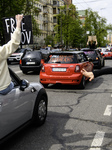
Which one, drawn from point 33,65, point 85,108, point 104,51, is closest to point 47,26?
point 104,51

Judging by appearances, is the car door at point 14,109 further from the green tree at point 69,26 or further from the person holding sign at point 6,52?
the green tree at point 69,26

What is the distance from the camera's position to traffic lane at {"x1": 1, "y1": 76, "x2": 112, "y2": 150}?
Answer: 431cm

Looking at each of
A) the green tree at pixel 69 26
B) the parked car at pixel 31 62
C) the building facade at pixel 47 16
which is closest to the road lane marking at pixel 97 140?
the parked car at pixel 31 62

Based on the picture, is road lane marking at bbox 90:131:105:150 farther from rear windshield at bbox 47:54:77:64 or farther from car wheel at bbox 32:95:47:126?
rear windshield at bbox 47:54:77:64

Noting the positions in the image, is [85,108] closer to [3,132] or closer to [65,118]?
[65,118]

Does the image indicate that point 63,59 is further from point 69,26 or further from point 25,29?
point 69,26

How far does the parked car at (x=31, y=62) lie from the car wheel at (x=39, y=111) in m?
11.6

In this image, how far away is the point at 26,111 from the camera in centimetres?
457

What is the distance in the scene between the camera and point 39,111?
5.15m

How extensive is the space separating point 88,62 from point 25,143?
7.63 m

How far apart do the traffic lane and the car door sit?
0.38 metres

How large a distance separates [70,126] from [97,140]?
3.09 ft

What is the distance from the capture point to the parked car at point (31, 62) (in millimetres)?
17030

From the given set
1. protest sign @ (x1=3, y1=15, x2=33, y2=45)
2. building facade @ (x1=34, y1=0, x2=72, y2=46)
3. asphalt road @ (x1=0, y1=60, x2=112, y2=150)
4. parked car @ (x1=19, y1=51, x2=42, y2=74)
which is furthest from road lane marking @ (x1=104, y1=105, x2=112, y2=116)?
building facade @ (x1=34, y1=0, x2=72, y2=46)
